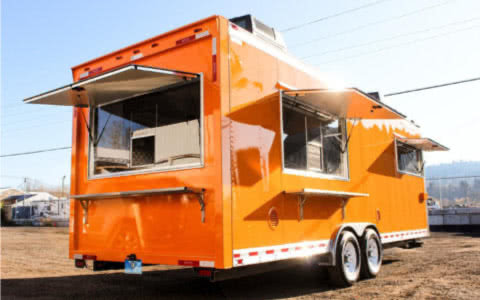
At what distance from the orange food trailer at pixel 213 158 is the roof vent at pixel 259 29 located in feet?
0.06

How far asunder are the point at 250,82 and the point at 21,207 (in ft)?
120

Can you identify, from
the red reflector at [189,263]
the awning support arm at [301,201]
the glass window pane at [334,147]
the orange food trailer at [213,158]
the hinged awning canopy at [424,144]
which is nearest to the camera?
the red reflector at [189,263]

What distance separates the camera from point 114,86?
5.73 meters

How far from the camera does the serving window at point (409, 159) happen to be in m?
10.1

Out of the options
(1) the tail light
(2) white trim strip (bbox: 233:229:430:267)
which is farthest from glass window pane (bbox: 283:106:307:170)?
(1) the tail light

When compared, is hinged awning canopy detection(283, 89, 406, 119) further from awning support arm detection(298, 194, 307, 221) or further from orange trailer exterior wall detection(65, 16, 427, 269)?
awning support arm detection(298, 194, 307, 221)

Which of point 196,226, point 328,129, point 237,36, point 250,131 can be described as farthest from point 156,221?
point 328,129

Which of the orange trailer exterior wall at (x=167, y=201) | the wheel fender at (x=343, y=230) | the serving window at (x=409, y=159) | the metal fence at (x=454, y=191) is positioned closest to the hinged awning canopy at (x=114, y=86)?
the orange trailer exterior wall at (x=167, y=201)

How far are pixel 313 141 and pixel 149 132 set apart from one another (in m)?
2.58

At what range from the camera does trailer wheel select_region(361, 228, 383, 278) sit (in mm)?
7473

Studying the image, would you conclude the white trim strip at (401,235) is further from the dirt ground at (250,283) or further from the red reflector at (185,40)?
the red reflector at (185,40)

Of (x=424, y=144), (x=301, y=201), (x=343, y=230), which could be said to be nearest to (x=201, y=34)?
(x=301, y=201)

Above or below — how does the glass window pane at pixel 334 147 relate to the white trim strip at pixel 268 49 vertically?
below

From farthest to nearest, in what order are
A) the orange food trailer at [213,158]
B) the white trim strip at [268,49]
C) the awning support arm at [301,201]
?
1. the awning support arm at [301,201]
2. the white trim strip at [268,49]
3. the orange food trailer at [213,158]
